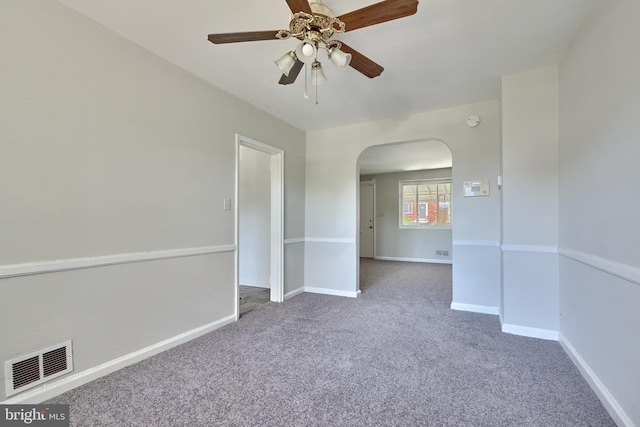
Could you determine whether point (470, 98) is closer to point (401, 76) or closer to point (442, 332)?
point (401, 76)

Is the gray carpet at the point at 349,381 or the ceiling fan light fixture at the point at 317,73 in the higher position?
the ceiling fan light fixture at the point at 317,73

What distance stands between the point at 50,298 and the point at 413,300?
11.7 ft

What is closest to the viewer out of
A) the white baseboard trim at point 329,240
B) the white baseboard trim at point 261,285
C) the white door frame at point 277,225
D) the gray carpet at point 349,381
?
the gray carpet at point 349,381

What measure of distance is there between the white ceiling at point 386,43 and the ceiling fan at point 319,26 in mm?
272

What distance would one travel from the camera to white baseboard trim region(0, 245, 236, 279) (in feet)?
5.07

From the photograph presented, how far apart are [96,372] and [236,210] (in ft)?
5.46

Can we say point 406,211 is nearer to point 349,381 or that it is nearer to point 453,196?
point 453,196

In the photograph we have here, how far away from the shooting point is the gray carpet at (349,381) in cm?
151

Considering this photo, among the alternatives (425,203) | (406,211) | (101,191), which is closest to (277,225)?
(101,191)

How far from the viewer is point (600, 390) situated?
1620 millimetres

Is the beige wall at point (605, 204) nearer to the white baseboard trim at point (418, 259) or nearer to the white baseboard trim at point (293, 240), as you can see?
the white baseboard trim at point (293, 240)

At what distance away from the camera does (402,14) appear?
139 cm

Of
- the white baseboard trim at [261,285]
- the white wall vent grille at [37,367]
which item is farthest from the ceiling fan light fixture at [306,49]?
the white baseboard trim at [261,285]

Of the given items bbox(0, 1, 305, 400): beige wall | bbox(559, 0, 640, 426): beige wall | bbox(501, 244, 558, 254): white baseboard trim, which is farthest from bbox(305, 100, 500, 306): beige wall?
bbox(0, 1, 305, 400): beige wall
